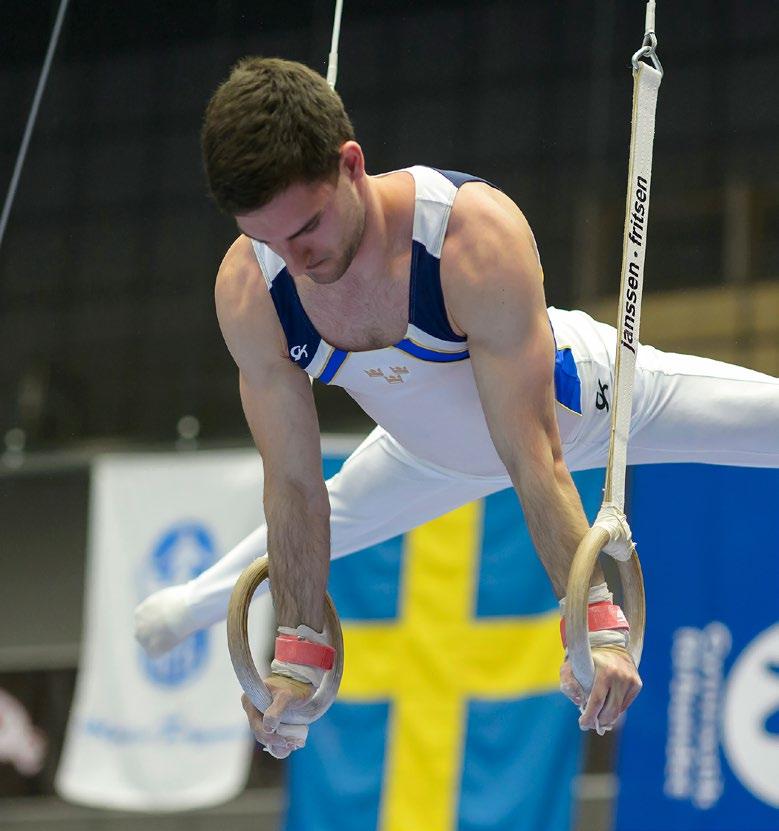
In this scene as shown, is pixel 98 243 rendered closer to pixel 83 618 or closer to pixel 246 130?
pixel 83 618

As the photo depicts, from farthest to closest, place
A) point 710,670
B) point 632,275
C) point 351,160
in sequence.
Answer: point 710,670, point 632,275, point 351,160

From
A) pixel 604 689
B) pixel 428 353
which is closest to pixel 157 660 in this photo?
pixel 428 353

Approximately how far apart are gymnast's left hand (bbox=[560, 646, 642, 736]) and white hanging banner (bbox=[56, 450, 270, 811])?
332 centimetres

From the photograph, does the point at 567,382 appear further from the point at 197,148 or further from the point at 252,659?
the point at 197,148

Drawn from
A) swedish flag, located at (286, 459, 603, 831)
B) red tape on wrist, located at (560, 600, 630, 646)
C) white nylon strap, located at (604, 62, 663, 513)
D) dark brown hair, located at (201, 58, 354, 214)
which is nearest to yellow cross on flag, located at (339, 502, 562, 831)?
swedish flag, located at (286, 459, 603, 831)

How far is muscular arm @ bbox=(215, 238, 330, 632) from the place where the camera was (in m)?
2.49

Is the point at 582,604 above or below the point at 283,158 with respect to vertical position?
below

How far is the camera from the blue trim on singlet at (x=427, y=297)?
7.68 ft

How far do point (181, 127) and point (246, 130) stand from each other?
15.0ft

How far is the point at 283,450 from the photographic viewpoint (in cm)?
249

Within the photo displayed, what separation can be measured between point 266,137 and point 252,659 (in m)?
0.86

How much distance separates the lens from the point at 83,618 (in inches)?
271

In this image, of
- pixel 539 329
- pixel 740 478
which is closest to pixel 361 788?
pixel 740 478

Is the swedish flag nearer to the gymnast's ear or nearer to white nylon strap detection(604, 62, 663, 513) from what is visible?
white nylon strap detection(604, 62, 663, 513)
